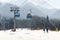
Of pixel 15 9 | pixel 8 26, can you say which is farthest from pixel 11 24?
pixel 15 9

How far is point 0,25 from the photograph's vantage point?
109 meters

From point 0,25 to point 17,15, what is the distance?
189 ft

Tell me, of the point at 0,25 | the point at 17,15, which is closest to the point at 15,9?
the point at 17,15

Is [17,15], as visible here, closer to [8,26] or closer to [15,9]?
[15,9]

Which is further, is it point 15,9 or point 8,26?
point 8,26

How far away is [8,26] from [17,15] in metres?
61.0

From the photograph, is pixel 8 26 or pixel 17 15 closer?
pixel 17 15

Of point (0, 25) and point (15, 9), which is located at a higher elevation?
point (15, 9)

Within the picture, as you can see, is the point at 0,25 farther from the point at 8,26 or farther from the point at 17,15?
the point at 17,15

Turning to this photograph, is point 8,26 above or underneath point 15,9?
underneath

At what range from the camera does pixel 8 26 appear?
113m

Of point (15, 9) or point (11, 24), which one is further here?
point (11, 24)

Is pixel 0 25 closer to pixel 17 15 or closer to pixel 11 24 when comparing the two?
pixel 11 24

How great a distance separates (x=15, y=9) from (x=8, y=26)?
58.8m
